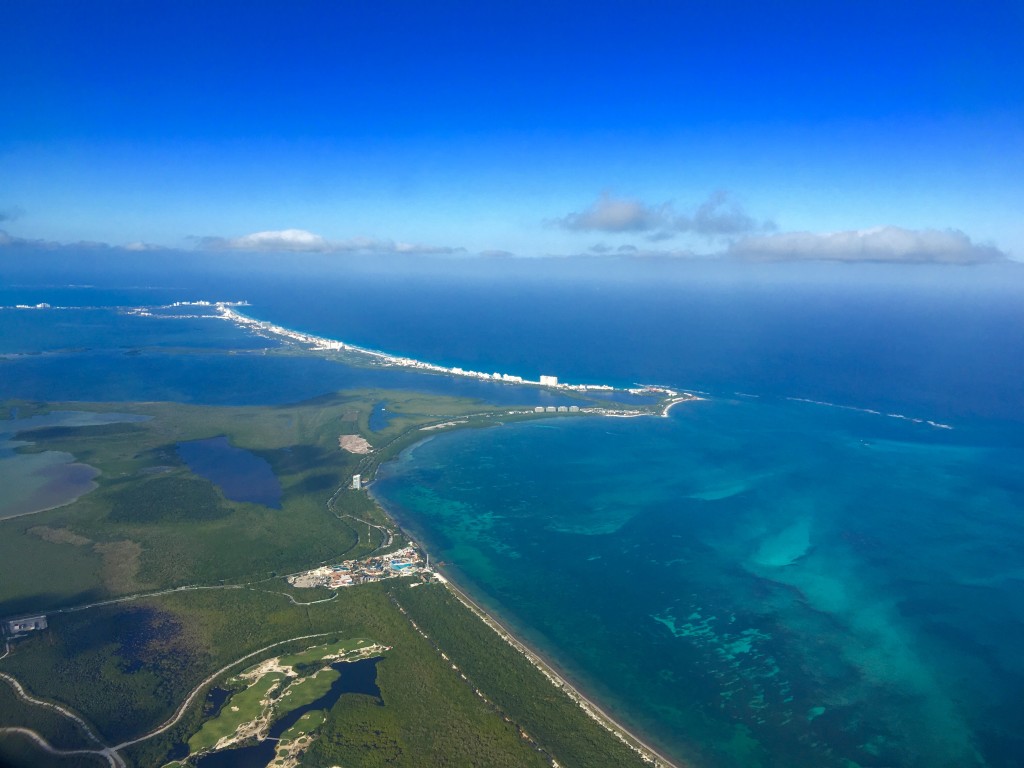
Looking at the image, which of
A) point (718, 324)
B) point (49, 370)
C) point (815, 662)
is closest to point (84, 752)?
point (815, 662)

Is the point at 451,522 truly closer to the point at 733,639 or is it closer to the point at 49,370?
the point at 733,639

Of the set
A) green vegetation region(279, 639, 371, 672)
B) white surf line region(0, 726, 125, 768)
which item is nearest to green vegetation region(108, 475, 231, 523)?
green vegetation region(279, 639, 371, 672)

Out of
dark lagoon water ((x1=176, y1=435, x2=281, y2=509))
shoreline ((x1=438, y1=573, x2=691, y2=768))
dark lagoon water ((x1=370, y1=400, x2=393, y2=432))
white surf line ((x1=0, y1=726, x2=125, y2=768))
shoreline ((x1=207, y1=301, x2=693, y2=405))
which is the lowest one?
shoreline ((x1=438, y1=573, x2=691, y2=768))

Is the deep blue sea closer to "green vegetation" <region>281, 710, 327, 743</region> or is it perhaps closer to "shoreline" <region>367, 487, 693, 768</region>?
"shoreline" <region>367, 487, 693, 768</region>

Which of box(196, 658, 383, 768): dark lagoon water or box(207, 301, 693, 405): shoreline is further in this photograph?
box(207, 301, 693, 405): shoreline

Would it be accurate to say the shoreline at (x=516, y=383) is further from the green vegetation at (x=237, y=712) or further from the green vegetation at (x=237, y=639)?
the green vegetation at (x=237, y=712)

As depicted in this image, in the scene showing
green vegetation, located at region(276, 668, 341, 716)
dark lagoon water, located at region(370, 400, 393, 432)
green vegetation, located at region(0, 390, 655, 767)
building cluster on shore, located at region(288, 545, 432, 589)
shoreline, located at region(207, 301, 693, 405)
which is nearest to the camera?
green vegetation, located at region(0, 390, 655, 767)
